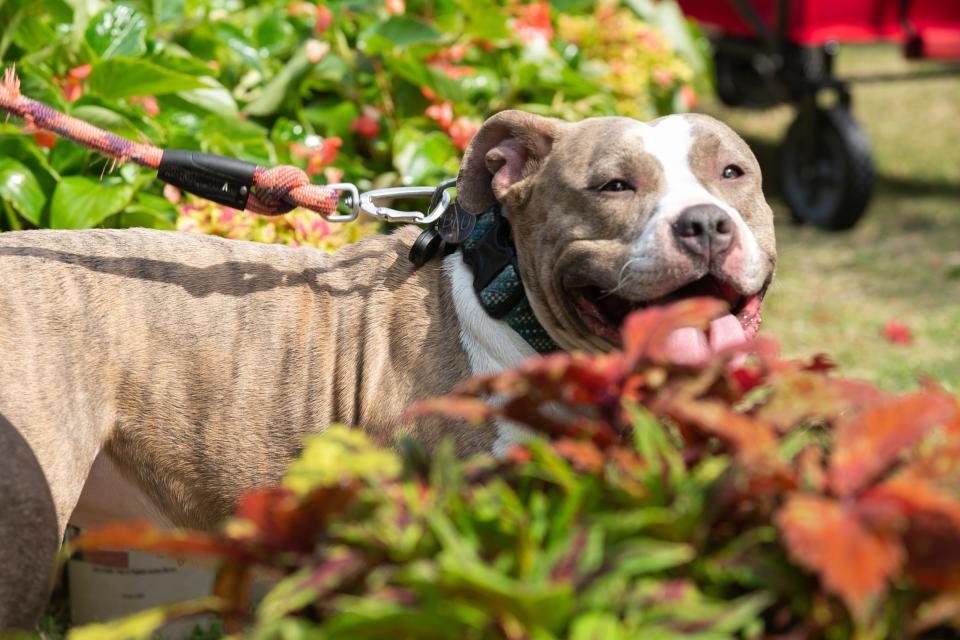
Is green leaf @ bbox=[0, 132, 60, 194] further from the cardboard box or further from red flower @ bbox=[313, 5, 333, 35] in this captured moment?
red flower @ bbox=[313, 5, 333, 35]

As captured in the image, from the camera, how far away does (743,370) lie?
1450 millimetres

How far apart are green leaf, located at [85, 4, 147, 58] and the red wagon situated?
487cm

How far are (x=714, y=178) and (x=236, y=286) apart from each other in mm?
1182

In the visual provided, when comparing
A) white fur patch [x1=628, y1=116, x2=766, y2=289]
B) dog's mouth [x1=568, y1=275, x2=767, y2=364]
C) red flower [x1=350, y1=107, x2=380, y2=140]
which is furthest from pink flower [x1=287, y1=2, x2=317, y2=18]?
dog's mouth [x1=568, y1=275, x2=767, y2=364]

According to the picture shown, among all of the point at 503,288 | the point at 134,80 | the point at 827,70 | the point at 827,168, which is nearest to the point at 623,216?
the point at 503,288

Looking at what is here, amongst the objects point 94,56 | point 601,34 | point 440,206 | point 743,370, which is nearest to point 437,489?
point 743,370

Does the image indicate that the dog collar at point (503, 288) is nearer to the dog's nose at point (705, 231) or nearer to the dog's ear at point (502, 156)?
the dog's ear at point (502, 156)

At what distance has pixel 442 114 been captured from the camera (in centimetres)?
450

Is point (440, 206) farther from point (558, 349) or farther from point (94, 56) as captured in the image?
point (94, 56)

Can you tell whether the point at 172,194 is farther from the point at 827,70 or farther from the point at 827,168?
the point at 827,70

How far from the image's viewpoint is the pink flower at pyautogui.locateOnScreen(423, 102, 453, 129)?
14.7 ft

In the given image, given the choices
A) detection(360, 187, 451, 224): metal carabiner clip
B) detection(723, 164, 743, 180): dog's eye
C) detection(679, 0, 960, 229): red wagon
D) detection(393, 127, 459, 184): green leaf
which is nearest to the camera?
detection(723, 164, 743, 180): dog's eye

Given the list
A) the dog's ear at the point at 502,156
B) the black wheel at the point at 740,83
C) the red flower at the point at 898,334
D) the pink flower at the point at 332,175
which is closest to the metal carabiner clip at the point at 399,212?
the dog's ear at the point at 502,156

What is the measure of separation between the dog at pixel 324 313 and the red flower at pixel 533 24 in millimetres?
2211
